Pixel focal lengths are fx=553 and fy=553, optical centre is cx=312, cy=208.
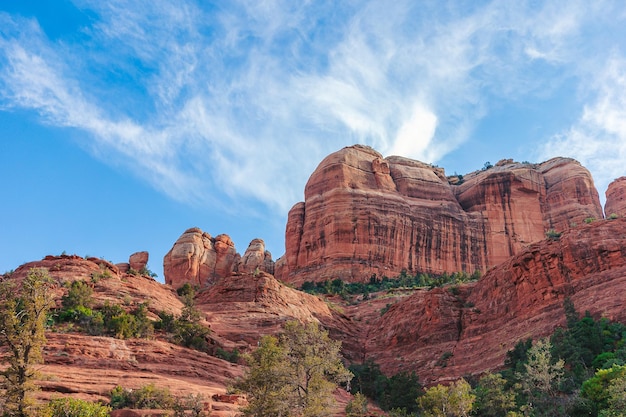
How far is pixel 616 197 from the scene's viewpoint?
104938 millimetres

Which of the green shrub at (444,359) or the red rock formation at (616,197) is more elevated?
the red rock formation at (616,197)

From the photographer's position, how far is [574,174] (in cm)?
10388

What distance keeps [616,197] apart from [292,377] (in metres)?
99.0

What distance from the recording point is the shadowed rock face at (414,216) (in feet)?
310

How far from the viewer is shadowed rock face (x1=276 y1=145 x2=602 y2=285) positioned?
94.4 meters

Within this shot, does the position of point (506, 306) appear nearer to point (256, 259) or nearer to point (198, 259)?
point (256, 259)

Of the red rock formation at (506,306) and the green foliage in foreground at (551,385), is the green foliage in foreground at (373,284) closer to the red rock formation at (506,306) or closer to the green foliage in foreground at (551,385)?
the red rock formation at (506,306)

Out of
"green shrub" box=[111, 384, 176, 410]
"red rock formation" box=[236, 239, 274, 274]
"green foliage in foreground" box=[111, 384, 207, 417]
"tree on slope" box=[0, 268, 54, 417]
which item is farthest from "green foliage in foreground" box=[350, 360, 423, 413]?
"red rock formation" box=[236, 239, 274, 274]

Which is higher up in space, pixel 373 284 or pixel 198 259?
pixel 198 259

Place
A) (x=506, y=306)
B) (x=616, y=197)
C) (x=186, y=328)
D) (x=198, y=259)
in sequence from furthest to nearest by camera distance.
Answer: (x=616, y=197), (x=198, y=259), (x=506, y=306), (x=186, y=328)

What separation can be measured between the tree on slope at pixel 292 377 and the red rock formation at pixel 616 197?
303ft

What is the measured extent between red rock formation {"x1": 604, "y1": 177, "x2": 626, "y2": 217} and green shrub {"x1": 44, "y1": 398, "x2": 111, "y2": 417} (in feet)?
331

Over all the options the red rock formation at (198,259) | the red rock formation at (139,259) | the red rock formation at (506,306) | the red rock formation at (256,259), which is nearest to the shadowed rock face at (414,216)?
the red rock formation at (256,259)

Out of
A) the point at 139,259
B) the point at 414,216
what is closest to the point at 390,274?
the point at 414,216
